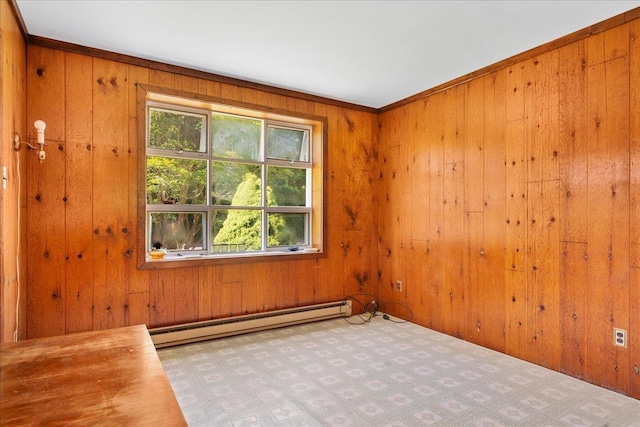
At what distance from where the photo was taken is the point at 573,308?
268 centimetres

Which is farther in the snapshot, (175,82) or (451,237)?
(451,237)

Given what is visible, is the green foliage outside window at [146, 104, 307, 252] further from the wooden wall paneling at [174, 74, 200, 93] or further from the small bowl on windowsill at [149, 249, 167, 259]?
the wooden wall paneling at [174, 74, 200, 93]

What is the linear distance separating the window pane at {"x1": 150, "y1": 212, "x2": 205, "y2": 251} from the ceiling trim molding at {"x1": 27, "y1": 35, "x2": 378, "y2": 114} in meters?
1.30

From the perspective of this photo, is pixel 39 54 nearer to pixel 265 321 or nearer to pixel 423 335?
pixel 265 321

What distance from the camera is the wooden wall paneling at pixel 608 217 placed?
2420mm

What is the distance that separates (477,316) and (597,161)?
5.34ft

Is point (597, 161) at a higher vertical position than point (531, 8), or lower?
lower

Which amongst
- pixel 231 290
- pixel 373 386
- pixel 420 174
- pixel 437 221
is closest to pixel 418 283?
pixel 437 221

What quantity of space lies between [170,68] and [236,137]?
2.89 feet

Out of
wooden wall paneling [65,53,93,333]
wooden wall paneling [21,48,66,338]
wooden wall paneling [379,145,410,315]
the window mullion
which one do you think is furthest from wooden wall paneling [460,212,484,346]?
wooden wall paneling [21,48,66,338]

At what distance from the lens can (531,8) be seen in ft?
7.63

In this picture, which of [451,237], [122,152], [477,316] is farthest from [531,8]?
[122,152]

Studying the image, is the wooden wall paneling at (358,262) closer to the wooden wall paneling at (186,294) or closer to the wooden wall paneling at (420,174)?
the wooden wall paneling at (420,174)

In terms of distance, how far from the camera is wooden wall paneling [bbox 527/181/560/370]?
2787 millimetres
